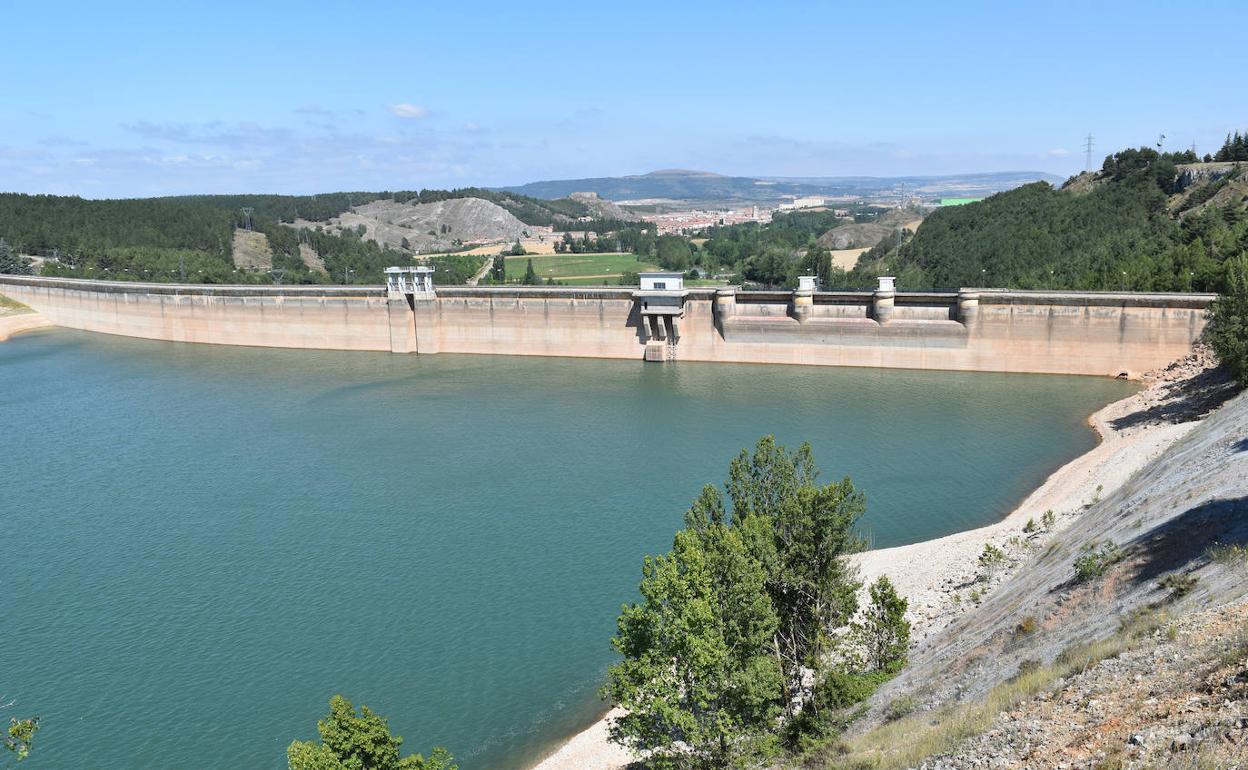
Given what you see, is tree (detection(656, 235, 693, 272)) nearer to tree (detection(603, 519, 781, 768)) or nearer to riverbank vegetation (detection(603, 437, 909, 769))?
riverbank vegetation (detection(603, 437, 909, 769))

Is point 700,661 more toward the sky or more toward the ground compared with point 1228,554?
more toward the ground

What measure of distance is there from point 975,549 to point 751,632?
1080 cm

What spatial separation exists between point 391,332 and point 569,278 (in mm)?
37813

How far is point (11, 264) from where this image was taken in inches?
3386

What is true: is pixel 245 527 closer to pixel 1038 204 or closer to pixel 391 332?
pixel 391 332

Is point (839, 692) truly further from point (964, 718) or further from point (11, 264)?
point (11, 264)

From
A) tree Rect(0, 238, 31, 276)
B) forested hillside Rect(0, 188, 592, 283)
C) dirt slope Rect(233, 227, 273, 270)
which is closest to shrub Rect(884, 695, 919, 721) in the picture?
forested hillside Rect(0, 188, 592, 283)

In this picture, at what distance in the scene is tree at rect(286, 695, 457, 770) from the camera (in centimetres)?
1077

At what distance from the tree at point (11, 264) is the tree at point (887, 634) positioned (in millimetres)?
93264

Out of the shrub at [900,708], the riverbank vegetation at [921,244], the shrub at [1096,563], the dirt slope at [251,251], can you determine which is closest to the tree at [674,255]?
the riverbank vegetation at [921,244]

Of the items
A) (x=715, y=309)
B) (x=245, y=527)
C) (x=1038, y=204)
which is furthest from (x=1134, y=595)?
(x=1038, y=204)

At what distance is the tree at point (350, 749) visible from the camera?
10.8 meters

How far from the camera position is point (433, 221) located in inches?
6073

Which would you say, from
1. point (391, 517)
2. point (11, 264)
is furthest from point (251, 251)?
point (391, 517)
